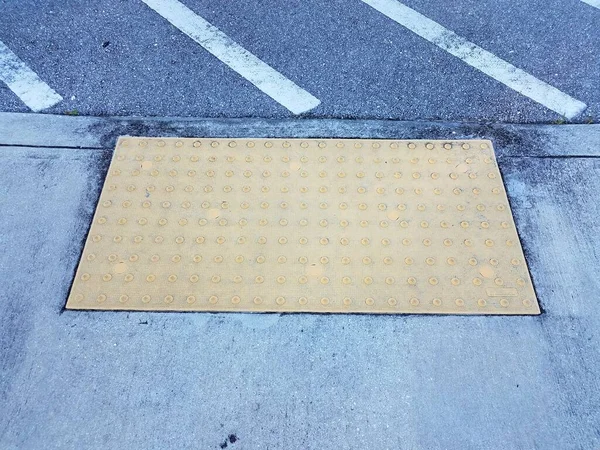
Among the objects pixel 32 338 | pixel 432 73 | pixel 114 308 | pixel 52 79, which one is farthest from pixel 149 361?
pixel 432 73

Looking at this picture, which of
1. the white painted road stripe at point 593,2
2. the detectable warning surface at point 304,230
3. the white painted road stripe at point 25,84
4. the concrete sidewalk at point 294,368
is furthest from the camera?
the white painted road stripe at point 593,2

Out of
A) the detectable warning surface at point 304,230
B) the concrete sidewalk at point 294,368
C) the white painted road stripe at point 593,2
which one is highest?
the white painted road stripe at point 593,2

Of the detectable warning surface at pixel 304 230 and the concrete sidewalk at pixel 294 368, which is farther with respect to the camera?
the detectable warning surface at pixel 304 230

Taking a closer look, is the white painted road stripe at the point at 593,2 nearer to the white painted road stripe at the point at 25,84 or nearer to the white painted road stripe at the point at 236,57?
the white painted road stripe at the point at 236,57

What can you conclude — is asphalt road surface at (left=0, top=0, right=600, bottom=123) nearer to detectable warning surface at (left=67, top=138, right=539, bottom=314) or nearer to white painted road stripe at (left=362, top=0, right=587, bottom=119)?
white painted road stripe at (left=362, top=0, right=587, bottom=119)

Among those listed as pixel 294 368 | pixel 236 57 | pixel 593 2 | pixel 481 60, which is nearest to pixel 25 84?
pixel 236 57

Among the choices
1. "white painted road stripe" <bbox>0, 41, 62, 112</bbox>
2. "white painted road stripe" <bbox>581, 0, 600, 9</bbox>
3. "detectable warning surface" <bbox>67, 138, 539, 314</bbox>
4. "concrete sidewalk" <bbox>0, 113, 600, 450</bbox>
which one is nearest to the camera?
"concrete sidewalk" <bbox>0, 113, 600, 450</bbox>

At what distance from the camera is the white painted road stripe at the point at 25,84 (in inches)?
128

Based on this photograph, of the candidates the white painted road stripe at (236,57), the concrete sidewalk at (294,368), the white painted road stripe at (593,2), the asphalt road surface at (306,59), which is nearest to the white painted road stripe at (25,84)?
the asphalt road surface at (306,59)

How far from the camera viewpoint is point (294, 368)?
89.4 inches

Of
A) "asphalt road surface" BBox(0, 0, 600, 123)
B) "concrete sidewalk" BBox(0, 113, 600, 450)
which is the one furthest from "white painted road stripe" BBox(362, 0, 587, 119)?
"concrete sidewalk" BBox(0, 113, 600, 450)

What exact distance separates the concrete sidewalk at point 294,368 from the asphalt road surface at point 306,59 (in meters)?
0.96

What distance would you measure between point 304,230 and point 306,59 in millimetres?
1491

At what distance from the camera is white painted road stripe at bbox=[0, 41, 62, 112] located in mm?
3260
